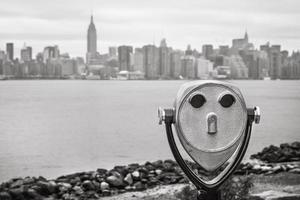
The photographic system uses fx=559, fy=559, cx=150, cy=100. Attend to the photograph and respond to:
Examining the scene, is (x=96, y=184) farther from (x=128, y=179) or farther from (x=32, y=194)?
(x=32, y=194)

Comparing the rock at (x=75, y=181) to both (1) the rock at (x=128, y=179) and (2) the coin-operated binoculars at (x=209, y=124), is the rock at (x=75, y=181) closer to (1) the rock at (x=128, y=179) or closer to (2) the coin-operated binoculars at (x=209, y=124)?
(1) the rock at (x=128, y=179)

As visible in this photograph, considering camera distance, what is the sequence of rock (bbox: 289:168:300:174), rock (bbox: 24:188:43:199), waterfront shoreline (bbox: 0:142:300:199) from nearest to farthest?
rock (bbox: 24:188:43:199)
waterfront shoreline (bbox: 0:142:300:199)
rock (bbox: 289:168:300:174)

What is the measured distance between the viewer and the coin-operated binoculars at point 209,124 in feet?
10.5

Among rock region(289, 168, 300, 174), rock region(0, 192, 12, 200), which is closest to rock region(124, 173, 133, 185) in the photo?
rock region(0, 192, 12, 200)

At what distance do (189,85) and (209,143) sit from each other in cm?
35

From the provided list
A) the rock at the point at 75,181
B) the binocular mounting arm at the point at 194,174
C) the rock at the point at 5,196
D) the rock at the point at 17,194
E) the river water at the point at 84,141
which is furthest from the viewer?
the river water at the point at 84,141

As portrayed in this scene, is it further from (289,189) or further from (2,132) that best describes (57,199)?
(2,132)

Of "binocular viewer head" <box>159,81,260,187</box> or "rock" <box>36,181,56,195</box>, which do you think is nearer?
"binocular viewer head" <box>159,81,260,187</box>

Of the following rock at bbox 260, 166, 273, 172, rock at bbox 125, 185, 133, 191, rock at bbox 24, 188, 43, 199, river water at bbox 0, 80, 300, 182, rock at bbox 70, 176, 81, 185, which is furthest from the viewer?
river water at bbox 0, 80, 300, 182

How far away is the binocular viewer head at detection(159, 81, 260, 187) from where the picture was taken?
3195mm

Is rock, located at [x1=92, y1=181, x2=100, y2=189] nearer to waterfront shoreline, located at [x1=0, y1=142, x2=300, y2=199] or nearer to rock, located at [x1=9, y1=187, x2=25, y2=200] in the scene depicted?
waterfront shoreline, located at [x1=0, y1=142, x2=300, y2=199]

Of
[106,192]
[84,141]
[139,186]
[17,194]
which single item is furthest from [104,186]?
[84,141]

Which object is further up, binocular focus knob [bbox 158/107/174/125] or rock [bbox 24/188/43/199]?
binocular focus knob [bbox 158/107/174/125]

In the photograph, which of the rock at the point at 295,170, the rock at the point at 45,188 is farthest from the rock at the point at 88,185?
the rock at the point at 295,170
